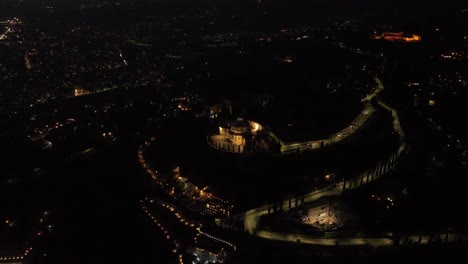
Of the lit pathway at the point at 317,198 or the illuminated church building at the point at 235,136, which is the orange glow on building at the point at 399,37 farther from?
the illuminated church building at the point at 235,136

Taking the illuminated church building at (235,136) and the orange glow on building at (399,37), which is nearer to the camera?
the illuminated church building at (235,136)

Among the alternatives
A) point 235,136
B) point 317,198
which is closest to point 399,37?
point 235,136

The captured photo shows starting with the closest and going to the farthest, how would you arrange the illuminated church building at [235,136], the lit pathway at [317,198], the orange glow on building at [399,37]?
the lit pathway at [317,198] < the illuminated church building at [235,136] < the orange glow on building at [399,37]

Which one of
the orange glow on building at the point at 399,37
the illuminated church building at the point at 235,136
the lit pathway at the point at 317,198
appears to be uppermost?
the orange glow on building at the point at 399,37

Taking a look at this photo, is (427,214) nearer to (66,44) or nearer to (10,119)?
(10,119)

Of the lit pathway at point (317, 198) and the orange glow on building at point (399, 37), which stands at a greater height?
the orange glow on building at point (399, 37)

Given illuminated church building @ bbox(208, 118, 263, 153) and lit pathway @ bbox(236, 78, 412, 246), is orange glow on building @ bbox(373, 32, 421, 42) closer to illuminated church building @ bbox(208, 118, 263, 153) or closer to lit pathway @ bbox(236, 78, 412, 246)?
lit pathway @ bbox(236, 78, 412, 246)

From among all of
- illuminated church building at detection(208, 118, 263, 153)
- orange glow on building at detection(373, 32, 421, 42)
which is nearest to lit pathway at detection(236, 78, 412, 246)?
illuminated church building at detection(208, 118, 263, 153)

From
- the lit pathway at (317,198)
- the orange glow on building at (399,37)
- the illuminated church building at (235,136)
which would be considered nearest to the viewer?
the lit pathway at (317,198)

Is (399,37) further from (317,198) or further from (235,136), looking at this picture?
(317,198)

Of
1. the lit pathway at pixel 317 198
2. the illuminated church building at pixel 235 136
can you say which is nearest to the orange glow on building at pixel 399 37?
the lit pathway at pixel 317 198
